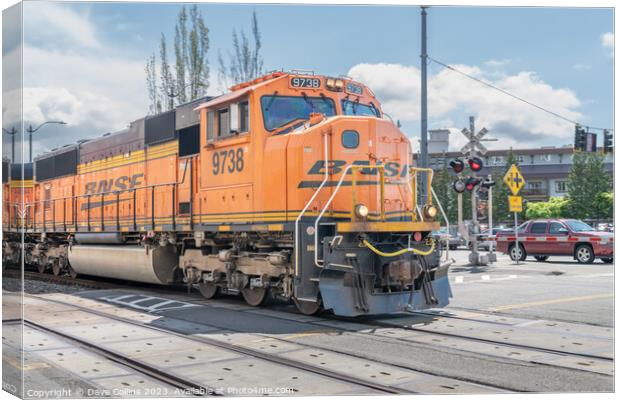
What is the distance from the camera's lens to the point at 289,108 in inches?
380

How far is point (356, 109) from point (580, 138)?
3.26 meters

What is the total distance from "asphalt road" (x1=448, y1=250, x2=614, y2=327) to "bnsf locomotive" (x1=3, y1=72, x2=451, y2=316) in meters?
1.62

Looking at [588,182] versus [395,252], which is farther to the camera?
[588,182]

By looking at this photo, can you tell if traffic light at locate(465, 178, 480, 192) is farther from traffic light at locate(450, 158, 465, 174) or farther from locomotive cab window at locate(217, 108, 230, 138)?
locomotive cab window at locate(217, 108, 230, 138)

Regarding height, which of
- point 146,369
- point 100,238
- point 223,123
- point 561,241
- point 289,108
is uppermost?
point 289,108

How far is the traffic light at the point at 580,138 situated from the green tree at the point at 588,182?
0.67 ft

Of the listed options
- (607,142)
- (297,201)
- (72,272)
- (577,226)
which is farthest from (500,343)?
(577,226)

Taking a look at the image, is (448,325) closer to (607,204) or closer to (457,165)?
(607,204)

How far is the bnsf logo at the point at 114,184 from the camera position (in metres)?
13.2

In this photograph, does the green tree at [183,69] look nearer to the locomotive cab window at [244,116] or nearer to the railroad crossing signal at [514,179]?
the locomotive cab window at [244,116]

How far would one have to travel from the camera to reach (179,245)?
483 inches

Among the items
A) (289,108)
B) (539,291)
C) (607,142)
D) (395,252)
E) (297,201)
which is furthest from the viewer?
(539,291)

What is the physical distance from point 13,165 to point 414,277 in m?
5.32

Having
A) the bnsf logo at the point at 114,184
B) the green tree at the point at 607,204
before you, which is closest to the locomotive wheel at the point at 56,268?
the bnsf logo at the point at 114,184
